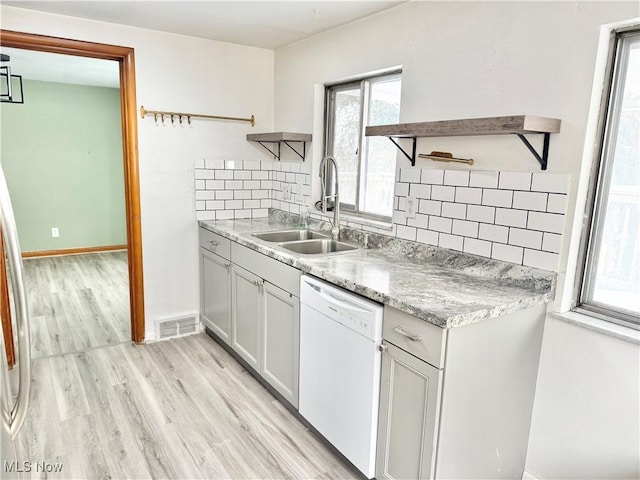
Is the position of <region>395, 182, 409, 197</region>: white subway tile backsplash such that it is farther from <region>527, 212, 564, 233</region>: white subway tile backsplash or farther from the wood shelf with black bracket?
<region>527, 212, 564, 233</region>: white subway tile backsplash

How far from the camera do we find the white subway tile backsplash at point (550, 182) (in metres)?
1.72

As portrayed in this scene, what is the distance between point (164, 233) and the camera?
3.27 m

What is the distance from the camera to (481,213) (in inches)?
80.1

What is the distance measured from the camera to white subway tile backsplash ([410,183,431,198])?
2.29m

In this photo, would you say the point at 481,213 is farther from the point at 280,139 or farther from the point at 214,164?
the point at 214,164

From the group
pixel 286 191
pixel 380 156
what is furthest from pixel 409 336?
pixel 286 191

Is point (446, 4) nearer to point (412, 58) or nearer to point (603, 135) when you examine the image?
point (412, 58)

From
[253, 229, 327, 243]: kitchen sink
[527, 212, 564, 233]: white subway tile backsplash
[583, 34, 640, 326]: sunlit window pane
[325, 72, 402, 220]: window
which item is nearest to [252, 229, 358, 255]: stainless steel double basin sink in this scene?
[253, 229, 327, 243]: kitchen sink

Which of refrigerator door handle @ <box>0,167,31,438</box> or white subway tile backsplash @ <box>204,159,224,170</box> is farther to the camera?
white subway tile backsplash @ <box>204,159,224,170</box>

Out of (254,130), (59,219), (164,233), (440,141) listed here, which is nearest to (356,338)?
(440,141)

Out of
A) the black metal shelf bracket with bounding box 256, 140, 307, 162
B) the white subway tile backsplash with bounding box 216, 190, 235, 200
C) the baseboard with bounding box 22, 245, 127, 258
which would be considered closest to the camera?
the black metal shelf bracket with bounding box 256, 140, 307, 162

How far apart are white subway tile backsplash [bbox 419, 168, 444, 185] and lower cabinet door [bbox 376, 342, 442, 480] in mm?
918

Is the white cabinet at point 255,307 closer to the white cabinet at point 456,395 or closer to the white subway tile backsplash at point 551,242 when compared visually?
the white cabinet at point 456,395

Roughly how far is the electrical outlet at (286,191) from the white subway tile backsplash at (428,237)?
54.6 inches
